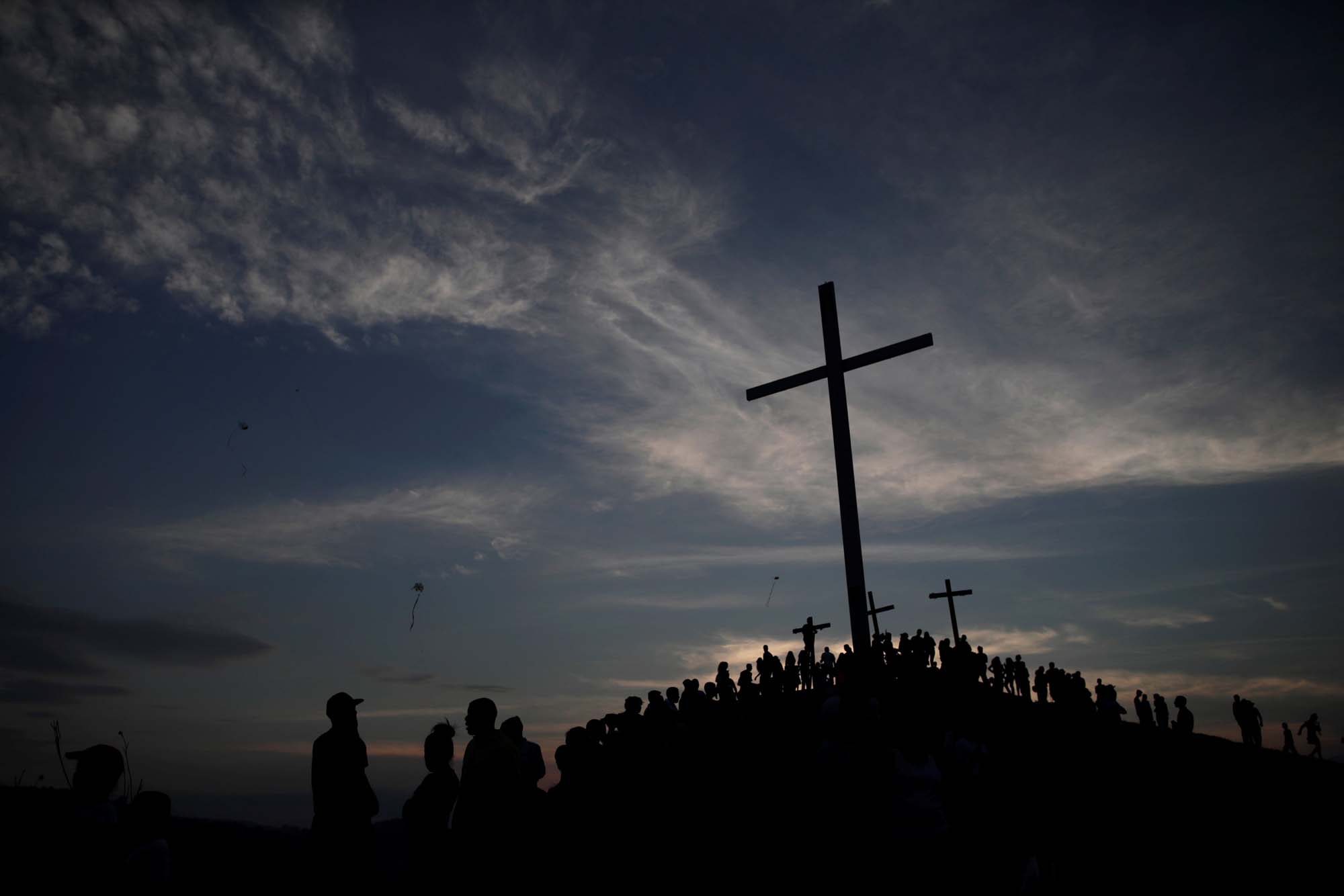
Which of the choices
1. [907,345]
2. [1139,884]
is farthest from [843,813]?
[907,345]

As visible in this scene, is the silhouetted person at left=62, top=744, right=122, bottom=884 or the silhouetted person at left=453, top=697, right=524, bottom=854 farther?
the silhouetted person at left=453, top=697, right=524, bottom=854

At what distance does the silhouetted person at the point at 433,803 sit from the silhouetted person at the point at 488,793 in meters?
0.44

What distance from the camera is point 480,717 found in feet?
19.2

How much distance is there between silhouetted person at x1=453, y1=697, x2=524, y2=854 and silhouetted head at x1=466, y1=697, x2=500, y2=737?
0.06m

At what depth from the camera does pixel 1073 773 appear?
13695 mm

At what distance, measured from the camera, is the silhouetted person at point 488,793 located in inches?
213

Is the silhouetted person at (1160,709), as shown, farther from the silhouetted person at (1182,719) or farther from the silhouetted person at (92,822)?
the silhouetted person at (92,822)

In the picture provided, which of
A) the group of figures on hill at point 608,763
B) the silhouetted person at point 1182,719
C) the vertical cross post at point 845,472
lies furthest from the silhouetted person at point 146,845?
the silhouetted person at point 1182,719

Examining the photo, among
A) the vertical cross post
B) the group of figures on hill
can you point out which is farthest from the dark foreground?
the vertical cross post

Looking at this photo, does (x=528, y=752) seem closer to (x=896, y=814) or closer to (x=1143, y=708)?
(x=896, y=814)

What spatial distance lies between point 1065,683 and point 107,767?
19946mm

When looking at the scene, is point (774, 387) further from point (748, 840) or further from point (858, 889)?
point (858, 889)

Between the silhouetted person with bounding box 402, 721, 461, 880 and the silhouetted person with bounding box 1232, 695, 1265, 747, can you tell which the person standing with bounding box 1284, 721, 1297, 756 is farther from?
the silhouetted person with bounding box 402, 721, 461, 880

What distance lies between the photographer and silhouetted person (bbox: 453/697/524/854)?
541 cm
